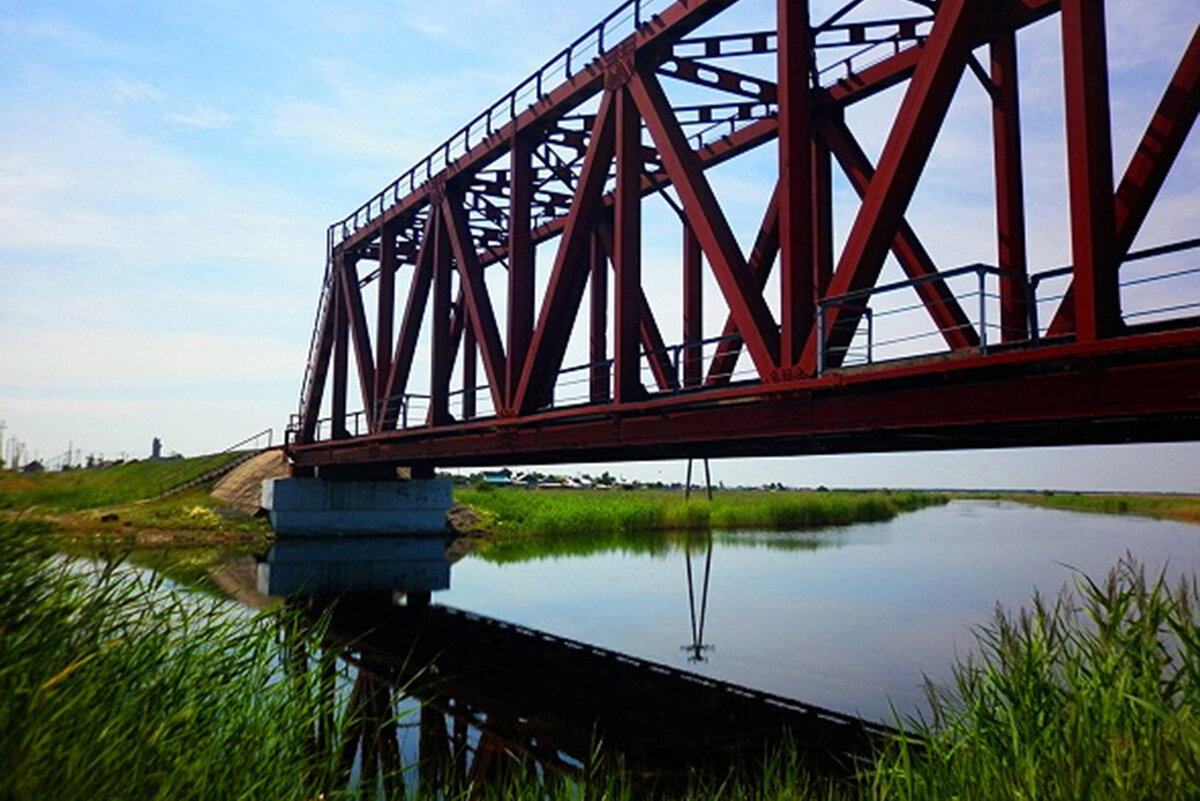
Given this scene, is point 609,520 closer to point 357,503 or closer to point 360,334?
point 357,503

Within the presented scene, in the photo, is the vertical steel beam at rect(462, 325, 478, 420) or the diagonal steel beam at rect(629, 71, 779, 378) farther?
the vertical steel beam at rect(462, 325, 478, 420)

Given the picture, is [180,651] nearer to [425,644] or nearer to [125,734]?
[125,734]

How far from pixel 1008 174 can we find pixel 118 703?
15.4 meters

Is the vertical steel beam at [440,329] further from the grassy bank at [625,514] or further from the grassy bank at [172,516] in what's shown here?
the grassy bank at [625,514]

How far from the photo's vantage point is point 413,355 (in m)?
29.8

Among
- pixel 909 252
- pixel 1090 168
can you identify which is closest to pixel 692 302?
pixel 909 252

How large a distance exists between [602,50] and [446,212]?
9493 mm

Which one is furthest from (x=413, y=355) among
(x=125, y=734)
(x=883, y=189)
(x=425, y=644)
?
(x=125, y=734)

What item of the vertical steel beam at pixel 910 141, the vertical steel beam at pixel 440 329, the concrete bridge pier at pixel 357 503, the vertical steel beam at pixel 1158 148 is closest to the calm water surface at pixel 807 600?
the vertical steel beam at pixel 1158 148

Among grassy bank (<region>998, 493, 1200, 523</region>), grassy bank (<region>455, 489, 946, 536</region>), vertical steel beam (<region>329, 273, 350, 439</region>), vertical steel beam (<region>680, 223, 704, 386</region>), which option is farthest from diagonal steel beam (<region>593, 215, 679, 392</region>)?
grassy bank (<region>998, 493, 1200, 523</region>)

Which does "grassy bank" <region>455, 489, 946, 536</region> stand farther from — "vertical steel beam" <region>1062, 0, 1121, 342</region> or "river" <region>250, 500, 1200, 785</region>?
"vertical steel beam" <region>1062, 0, 1121, 342</region>

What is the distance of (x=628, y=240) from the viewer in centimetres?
1836

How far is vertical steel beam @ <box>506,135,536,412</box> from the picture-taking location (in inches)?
889

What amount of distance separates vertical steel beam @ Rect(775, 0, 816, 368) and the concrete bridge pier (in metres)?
33.2
